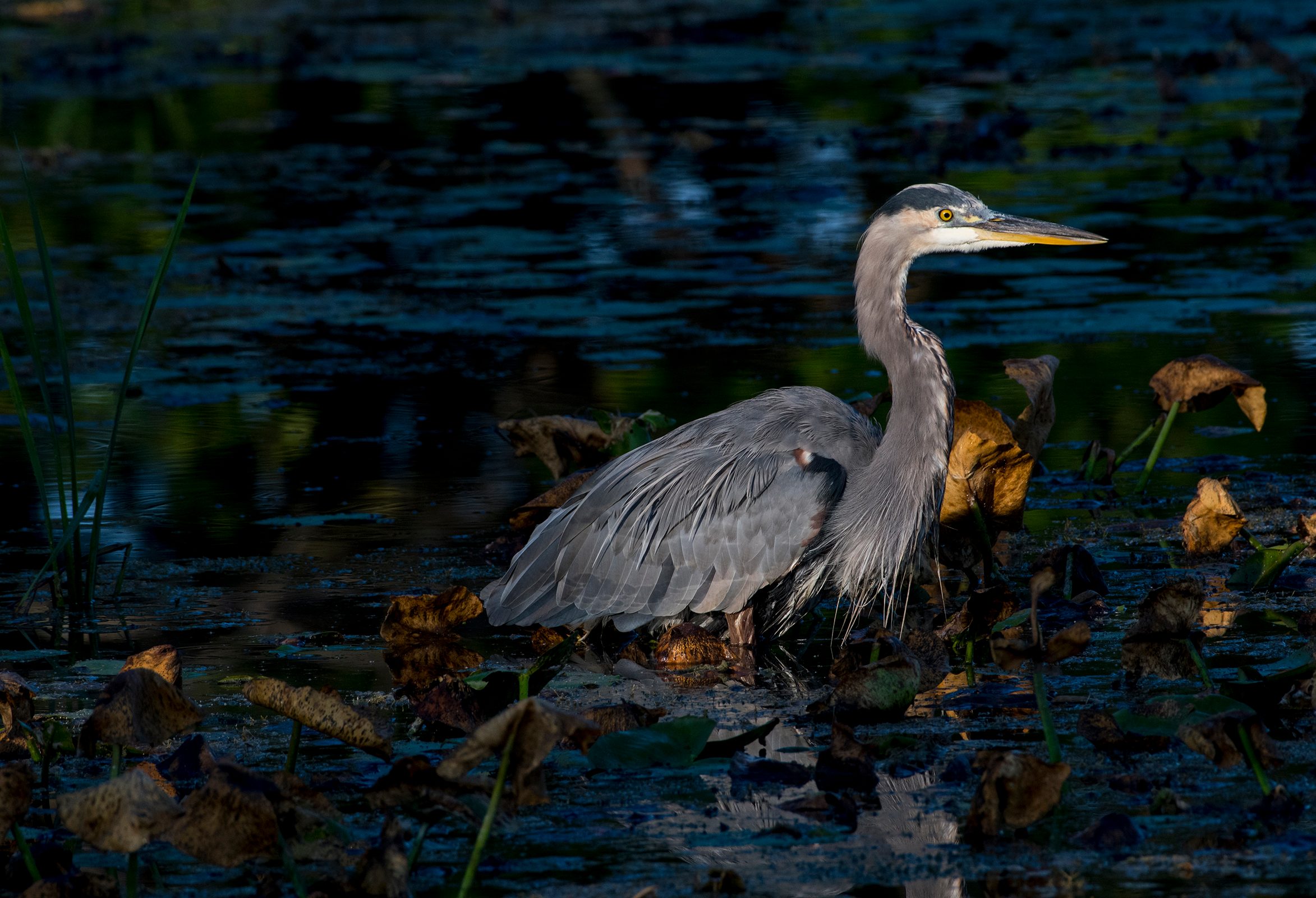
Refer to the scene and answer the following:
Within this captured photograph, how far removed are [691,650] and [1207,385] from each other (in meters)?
2.08

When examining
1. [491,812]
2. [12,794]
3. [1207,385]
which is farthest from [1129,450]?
[12,794]

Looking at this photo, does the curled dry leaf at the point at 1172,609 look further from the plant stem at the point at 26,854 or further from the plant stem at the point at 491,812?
the plant stem at the point at 26,854

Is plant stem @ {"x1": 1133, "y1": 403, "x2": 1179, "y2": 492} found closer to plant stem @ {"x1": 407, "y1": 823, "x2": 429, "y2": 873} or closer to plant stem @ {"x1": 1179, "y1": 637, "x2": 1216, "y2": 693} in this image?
plant stem @ {"x1": 1179, "y1": 637, "x2": 1216, "y2": 693}

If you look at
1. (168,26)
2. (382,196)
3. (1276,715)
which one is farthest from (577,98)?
(1276,715)

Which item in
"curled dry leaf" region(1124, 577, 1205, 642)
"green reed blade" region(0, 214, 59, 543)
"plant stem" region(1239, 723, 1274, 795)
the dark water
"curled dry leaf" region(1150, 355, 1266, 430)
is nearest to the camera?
"plant stem" region(1239, 723, 1274, 795)

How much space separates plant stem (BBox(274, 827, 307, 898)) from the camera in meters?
3.44

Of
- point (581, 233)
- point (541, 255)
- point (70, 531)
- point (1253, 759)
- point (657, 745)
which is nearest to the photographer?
point (1253, 759)

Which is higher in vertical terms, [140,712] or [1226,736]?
[140,712]

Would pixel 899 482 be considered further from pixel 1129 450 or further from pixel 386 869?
pixel 386 869

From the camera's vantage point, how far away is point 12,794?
367 cm

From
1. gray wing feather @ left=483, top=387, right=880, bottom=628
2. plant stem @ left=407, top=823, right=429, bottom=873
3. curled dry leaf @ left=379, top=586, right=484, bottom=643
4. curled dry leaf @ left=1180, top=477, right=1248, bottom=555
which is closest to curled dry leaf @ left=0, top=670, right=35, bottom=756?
curled dry leaf @ left=379, top=586, right=484, bottom=643

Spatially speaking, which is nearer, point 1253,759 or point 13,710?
point 1253,759

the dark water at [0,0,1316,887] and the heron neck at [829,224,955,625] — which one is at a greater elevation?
the heron neck at [829,224,955,625]

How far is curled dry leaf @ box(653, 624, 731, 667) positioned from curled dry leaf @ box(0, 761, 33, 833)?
2260mm
